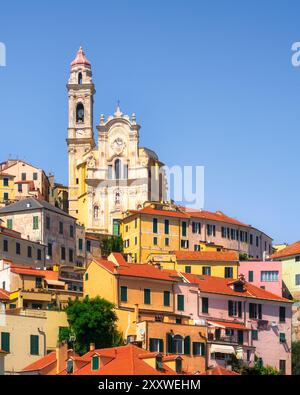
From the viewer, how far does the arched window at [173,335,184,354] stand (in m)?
68.2

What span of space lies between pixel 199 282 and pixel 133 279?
699cm

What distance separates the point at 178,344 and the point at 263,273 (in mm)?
22916

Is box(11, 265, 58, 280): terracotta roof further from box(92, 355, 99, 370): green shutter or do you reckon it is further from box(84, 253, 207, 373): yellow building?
box(92, 355, 99, 370): green shutter

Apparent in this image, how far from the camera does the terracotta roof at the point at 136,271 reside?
74.0 meters

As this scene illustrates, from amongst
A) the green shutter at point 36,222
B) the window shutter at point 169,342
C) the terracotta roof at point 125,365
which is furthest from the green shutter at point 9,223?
the terracotta roof at point 125,365

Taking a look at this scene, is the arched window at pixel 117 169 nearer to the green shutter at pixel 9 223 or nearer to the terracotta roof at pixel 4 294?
the green shutter at pixel 9 223

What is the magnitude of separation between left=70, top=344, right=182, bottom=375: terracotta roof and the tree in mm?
7243

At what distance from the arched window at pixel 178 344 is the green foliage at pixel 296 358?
419 inches

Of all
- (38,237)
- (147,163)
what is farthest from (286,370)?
(147,163)

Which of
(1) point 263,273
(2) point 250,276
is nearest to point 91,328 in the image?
(2) point 250,276

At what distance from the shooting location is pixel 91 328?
69375mm

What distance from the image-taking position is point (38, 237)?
3880 inches

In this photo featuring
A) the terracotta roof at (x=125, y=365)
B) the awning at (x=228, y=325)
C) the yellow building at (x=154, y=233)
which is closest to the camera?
the terracotta roof at (x=125, y=365)

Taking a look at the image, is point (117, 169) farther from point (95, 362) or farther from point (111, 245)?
point (95, 362)
